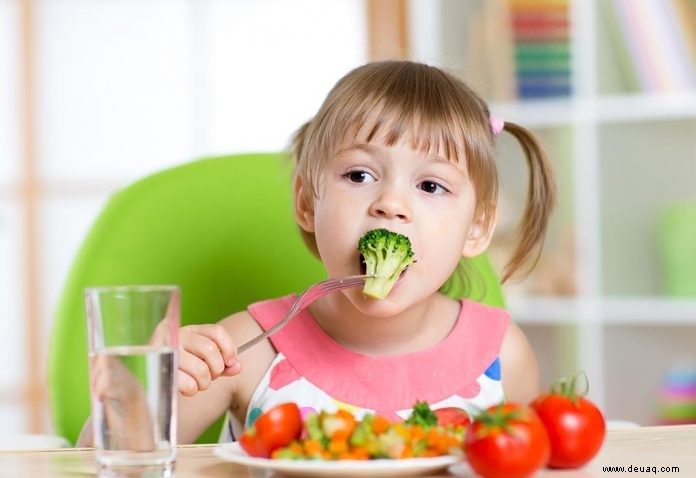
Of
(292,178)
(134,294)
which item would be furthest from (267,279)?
(134,294)

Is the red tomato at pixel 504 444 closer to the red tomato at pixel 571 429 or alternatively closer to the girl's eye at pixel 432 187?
the red tomato at pixel 571 429

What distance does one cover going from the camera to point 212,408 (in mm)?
1361

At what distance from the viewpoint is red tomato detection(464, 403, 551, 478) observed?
73cm

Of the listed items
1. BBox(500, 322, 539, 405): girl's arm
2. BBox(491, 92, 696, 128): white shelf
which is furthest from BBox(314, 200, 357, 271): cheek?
BBox(491, 92, 696, 128): white shelf

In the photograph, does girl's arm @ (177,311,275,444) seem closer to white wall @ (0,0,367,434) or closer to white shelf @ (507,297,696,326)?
white shelf @ (507,297,696,326)

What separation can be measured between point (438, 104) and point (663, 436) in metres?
0.52

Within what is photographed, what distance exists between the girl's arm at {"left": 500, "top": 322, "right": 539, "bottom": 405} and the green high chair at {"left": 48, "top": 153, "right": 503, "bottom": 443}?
0.12 m

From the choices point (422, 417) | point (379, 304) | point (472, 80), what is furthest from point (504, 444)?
point (472, 80)

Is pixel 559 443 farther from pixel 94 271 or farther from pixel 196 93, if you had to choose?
pixel 196 93

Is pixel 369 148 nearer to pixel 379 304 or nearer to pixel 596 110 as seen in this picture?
pixel 379 304


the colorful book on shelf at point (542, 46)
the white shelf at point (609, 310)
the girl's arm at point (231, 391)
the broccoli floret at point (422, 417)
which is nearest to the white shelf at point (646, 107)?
the colorful book on shelf at point (542, 46)

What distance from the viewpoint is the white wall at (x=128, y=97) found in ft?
11.7

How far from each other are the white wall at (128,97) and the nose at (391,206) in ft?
7.76

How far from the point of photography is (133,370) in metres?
0.77
